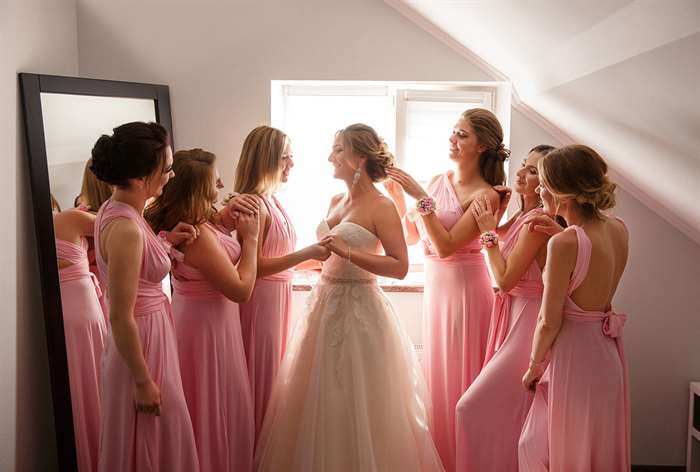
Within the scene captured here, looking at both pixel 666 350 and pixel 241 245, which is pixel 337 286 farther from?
pixel 666 350

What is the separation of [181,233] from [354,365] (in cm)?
90

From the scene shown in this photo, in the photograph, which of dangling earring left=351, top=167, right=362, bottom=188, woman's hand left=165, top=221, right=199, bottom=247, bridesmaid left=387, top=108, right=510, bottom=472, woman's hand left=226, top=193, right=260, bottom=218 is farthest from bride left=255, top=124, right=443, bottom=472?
woman's hand left=165, top=221, right=199, bottom=247

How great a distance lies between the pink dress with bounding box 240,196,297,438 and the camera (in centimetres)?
309

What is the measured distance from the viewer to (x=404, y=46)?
3.87 metres

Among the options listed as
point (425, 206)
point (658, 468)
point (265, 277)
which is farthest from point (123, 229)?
point (658, 468)

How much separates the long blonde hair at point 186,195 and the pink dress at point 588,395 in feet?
4.65

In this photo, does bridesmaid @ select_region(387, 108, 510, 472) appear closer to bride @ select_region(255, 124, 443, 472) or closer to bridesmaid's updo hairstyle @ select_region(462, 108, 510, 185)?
bridesmaid's updo hairstyle @ select_region(462, 108, 510, 185)

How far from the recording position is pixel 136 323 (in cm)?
241

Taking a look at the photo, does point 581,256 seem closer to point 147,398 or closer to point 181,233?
point 181,233

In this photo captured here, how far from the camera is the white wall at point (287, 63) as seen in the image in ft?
12.6

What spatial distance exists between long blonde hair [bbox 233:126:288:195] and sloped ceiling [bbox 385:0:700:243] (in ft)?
3.26

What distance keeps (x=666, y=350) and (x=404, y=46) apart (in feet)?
7.40

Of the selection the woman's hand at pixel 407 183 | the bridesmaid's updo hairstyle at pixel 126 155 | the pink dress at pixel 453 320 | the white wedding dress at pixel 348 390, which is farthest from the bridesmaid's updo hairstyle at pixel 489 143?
the bridesmaid's updo hairstyle at pixel 126 155

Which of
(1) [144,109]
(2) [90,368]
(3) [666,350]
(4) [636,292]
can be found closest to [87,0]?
(1) [144,109]
